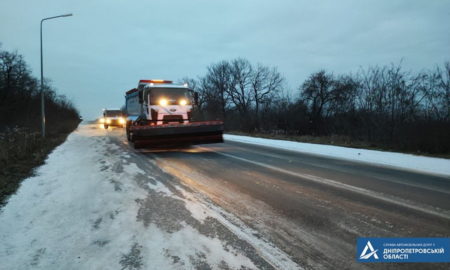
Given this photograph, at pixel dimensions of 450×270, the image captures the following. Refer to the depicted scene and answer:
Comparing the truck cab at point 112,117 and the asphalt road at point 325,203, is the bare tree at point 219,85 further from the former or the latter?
the asphalt road at point 325,203

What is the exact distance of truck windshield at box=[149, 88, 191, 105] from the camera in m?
13.2

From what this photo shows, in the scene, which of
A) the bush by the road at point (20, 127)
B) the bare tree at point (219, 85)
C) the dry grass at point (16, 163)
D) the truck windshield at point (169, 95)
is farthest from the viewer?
the bare tree at point (219, 85)

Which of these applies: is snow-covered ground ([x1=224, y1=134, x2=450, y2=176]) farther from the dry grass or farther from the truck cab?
the truck cab

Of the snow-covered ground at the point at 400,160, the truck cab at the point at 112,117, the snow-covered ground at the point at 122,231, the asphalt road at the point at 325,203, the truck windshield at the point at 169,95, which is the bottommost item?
the snow-covered ground at the point at 122,231

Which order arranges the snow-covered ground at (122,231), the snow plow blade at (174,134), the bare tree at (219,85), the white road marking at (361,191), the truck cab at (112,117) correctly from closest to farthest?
1. the snow-covered ground at (122,231)
2. the white road marking at (361,191)
3. the snow plow blade at (174,134)
4. the truck cab at (112,117)
5. the bare tree at (219,85)

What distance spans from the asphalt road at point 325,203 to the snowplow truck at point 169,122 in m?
3.46

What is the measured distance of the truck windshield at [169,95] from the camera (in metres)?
13.2

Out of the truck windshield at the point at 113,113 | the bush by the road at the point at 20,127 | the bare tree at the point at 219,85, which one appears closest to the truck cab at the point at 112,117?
the truck windshield at the point at 113,113

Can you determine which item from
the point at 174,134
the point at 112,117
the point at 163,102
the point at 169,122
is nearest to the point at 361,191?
the point at 174,134

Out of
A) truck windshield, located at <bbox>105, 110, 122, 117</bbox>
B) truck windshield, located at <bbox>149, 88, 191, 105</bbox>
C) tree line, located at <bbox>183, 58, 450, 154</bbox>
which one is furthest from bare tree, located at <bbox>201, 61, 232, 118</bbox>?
truck windshield, located at <bbox>149, 88, 191, 105</bbox>

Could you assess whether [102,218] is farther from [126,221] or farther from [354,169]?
[354,169]

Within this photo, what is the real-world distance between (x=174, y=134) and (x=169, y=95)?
2.36 metres

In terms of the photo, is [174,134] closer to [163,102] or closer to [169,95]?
[163,102]

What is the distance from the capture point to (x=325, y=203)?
5.04 meters
